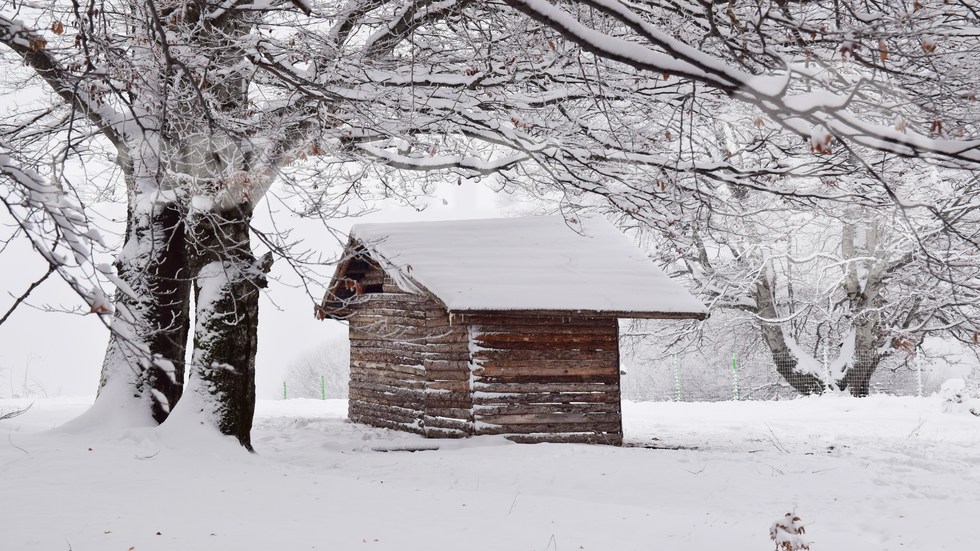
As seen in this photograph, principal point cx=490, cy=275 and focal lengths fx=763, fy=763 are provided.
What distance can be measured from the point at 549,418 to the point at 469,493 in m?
4.52

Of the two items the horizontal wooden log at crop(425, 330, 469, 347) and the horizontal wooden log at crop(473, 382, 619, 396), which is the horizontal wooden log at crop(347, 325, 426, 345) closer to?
the horizontal wooden log at crop(425, 330, 469, 347)

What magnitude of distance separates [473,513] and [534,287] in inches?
228

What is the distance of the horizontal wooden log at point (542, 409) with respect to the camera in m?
12.4

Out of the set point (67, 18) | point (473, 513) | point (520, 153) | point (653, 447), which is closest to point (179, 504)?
point (473, 513)

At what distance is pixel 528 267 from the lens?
13.6 metres

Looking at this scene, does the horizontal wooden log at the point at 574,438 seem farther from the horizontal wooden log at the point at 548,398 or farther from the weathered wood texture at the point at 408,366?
the weathered wood texture at the point at 408,366

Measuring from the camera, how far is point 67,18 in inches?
258

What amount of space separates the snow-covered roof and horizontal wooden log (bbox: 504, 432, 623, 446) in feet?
6.89

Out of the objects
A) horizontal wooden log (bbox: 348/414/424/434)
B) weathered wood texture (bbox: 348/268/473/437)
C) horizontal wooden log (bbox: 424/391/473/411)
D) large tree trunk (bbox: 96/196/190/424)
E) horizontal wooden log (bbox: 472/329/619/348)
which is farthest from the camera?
horizontal wooden log (bbox: 348/414/424/434)

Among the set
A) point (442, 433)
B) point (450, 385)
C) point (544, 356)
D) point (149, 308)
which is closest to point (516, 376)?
point (544, 356)

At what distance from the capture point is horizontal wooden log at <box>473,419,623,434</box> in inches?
484

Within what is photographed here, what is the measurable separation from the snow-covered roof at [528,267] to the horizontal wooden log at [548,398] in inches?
60.3

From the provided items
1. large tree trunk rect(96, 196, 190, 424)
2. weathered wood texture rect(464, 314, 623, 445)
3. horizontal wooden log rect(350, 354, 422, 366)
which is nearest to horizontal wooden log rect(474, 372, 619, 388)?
weathered wood texture rect(464, 314, 623, 445)

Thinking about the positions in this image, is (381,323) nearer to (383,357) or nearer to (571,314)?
(383,357)
